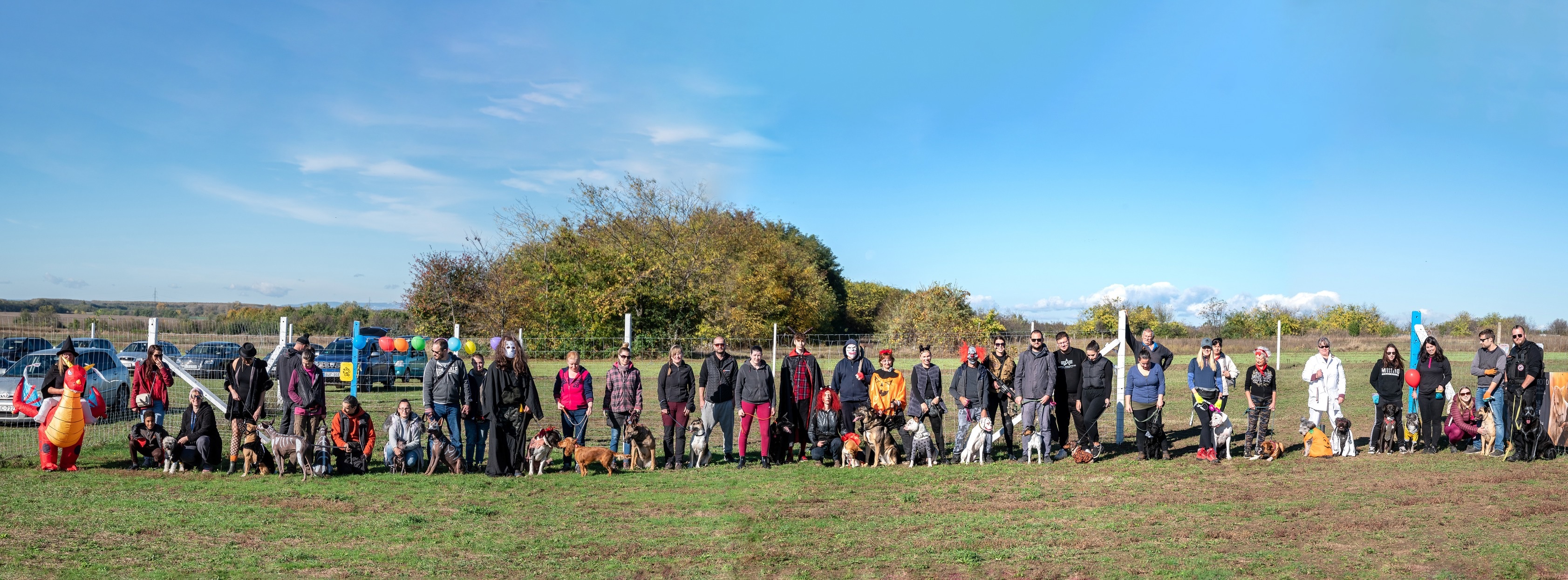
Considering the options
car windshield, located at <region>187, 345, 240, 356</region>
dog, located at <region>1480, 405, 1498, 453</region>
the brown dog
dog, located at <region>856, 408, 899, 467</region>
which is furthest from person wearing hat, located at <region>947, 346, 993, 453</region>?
car windshield, located at <region>187, 345, 240, 356</region>

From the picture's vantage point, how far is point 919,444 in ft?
33.1

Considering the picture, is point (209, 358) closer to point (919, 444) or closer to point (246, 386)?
point (246, 386)

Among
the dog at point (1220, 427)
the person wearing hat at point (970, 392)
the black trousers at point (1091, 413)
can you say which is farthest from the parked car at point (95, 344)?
the dog at point (1220, 427)

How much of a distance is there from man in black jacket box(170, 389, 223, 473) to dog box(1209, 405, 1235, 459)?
10626 millimetres

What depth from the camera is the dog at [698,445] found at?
9.98 m

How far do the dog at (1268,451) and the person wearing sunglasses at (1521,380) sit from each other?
240 centimetres

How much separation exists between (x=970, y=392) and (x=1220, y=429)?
A: 281cm

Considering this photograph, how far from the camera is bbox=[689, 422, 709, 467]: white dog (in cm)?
998

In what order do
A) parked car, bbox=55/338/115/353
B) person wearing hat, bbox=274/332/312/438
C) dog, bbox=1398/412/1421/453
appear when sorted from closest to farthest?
1. person wearing hat, bbox=274/332/312/438
2. dog, bbox=1398/412/1421/453
3. parked car, bbox=55/338/115/353

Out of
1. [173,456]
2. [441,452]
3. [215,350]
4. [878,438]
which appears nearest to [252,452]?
[173,456]

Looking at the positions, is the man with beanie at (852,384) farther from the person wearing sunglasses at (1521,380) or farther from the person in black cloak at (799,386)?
the person wearing sunglasses at (1521,380)

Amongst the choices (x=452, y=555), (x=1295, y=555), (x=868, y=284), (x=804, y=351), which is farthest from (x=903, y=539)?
(x=868, y=284)

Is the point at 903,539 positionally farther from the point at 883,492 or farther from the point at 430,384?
the point at 430,384

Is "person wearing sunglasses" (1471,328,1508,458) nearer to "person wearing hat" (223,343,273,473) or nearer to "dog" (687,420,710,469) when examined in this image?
"dog" (687,420,710,469)
